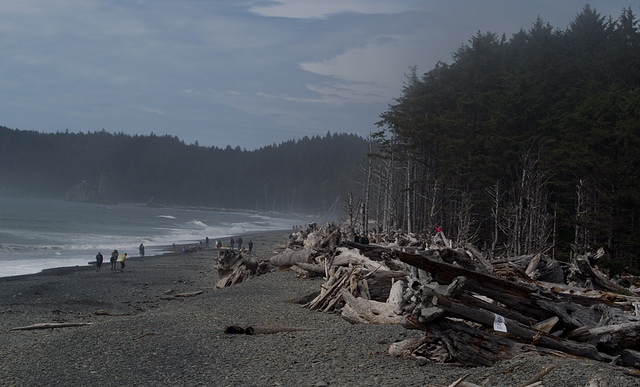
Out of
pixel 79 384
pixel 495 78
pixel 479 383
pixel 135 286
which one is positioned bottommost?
pixel 135 286

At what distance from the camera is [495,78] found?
4000 centimetres

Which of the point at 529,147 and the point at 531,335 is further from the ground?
the point at 529,147

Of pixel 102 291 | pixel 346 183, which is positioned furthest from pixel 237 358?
pixel 346 183

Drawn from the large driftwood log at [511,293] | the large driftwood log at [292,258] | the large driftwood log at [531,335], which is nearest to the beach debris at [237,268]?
the large driftwood log at [292,258]

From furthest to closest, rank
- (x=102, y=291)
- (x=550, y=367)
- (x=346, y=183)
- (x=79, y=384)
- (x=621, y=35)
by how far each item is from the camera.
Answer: (x=346, y=183) → (x=621, y=35) → (x=102, y=291) → (x=79, y=384) → (x=550, y=367)

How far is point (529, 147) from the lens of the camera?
29.3 meters

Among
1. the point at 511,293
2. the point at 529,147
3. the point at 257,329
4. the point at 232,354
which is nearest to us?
the point at 511,293

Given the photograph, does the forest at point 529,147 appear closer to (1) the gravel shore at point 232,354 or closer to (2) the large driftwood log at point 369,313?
(2) the large driftwood log at point 369,313

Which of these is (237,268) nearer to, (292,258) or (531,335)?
(292,258)

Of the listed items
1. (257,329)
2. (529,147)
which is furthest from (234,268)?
(529,147)

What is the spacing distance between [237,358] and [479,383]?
404 cm

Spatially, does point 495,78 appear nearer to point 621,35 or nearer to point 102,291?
point 621,35

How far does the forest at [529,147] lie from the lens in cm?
2339

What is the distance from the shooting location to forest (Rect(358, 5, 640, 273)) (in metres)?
23.4
